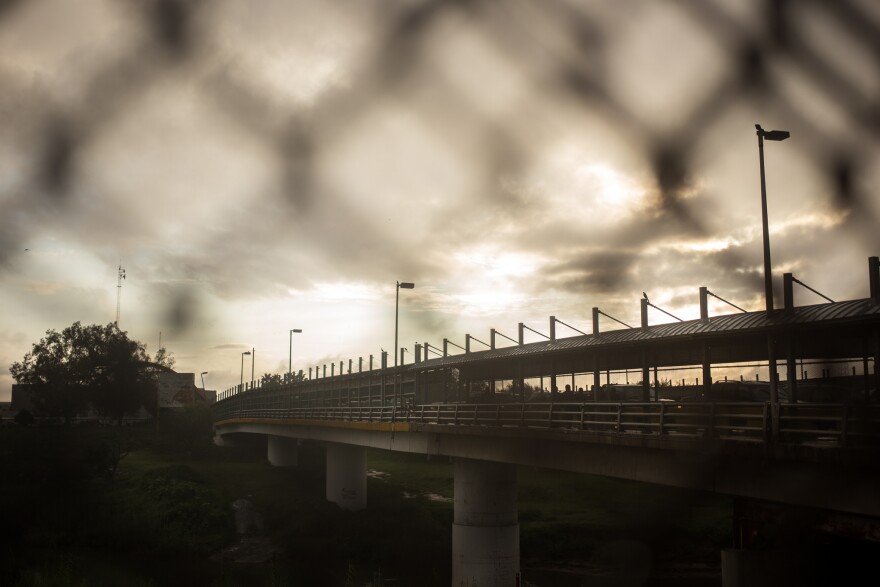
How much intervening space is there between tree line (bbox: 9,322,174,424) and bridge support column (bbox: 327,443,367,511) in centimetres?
7193

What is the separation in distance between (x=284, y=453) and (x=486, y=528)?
5842cm

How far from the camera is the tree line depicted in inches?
4675

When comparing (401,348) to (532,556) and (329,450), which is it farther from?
(532,556)

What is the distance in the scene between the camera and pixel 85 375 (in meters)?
121

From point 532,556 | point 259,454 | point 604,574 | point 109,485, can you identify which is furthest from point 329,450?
point 259,454

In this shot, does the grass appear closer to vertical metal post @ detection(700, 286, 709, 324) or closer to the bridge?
the bridge

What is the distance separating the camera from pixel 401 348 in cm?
6191

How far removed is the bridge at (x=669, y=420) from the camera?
616 inches

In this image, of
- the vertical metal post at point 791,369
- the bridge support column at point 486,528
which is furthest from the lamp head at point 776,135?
the bridge support column at point 486,528

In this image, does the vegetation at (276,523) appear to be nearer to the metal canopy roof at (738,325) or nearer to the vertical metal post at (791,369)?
the metal canopy roof at (738,325)

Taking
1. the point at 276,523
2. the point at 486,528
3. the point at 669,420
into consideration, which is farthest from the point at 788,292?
the point at 276,523

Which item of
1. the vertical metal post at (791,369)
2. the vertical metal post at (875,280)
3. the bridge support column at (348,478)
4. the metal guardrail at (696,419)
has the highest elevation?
the vertical metal post at (875,280)

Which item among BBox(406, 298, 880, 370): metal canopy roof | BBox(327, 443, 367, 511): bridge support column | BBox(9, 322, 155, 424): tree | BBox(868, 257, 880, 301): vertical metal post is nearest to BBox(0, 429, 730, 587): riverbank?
BBox(327, 443, 367, 511): bridge support column

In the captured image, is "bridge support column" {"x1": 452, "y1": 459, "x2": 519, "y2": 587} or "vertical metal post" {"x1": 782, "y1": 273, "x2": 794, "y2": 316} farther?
"bridge support column" {"x1": 452, "y1": 459, "x2": 519, "y2": 587}
